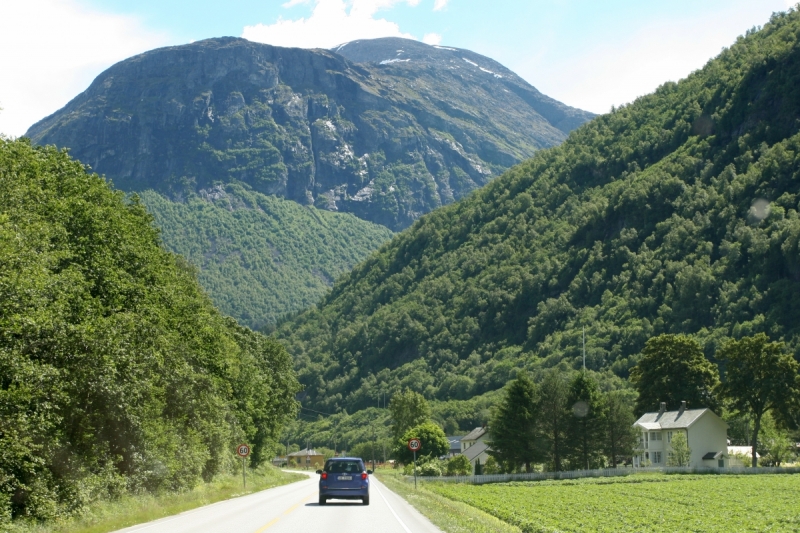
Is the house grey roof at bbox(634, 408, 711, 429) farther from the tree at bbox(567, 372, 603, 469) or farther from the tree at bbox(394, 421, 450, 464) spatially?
the tree at bbox(394, 421, 450, 464)

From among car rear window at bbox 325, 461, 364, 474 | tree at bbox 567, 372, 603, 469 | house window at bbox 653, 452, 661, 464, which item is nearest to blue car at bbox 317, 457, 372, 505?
car rear window at bbox 325, 461, 364, 474

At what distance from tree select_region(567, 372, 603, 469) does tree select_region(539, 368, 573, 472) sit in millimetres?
482

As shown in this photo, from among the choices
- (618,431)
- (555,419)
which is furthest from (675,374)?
(555,419)

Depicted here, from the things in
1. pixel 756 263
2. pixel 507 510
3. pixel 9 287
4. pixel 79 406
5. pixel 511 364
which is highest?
pixel 756 263

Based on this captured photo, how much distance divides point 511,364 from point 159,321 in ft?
494

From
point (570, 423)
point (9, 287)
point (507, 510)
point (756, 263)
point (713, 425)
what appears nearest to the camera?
point (9, 287)

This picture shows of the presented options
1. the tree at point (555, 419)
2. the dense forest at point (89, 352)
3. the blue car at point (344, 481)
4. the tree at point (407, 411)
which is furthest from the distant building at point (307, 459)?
the blue car at point (344, 481)

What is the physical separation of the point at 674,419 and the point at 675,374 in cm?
519

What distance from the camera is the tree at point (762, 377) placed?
8694 cm

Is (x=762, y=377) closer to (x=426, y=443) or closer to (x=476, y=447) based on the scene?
(x=426, y=443)

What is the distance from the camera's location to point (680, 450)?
3775 inches

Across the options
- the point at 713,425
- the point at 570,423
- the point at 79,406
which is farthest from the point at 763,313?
the point at 79,406

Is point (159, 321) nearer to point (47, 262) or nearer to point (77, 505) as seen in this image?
point (47, 262)

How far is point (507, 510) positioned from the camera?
33812 millimetres
